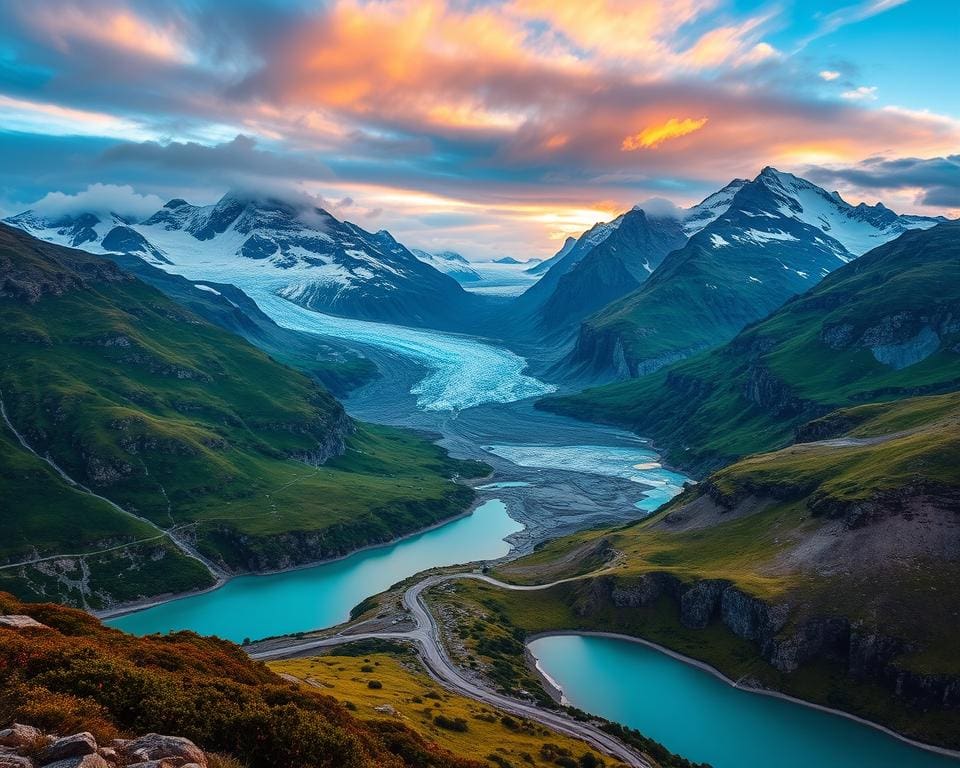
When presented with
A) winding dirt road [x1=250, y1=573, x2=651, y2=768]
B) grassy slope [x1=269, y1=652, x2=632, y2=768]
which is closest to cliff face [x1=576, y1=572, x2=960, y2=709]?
winding dirt road [x1=250, y1=573, x2=651, y2=768]

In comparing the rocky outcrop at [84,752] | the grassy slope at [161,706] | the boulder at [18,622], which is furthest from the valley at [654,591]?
the rocky outcrop at [84,752]

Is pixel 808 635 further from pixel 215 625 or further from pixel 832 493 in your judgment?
pixel 215 625

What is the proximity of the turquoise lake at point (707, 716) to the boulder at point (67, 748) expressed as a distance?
85.6 meters

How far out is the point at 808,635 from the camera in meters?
114

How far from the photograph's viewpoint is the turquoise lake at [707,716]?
9612cm

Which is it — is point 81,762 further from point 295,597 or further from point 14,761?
point 295,597

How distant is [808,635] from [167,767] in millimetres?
106182

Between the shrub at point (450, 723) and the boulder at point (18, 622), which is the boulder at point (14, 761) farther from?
the shrub at point (450, 723)

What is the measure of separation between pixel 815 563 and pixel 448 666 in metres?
61.1

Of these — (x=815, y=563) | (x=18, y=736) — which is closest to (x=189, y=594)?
(x=815, y=563)

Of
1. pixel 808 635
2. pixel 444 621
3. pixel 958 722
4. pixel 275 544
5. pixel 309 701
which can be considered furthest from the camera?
pixel 275 544

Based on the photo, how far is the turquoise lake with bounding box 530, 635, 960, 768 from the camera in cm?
9612

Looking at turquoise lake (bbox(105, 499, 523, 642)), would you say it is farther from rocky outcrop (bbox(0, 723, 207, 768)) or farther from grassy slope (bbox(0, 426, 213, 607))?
rocky outcrop (bbox(0, 723, 207, 768))

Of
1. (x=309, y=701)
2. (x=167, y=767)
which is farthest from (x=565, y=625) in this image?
(x=167, y=767)
